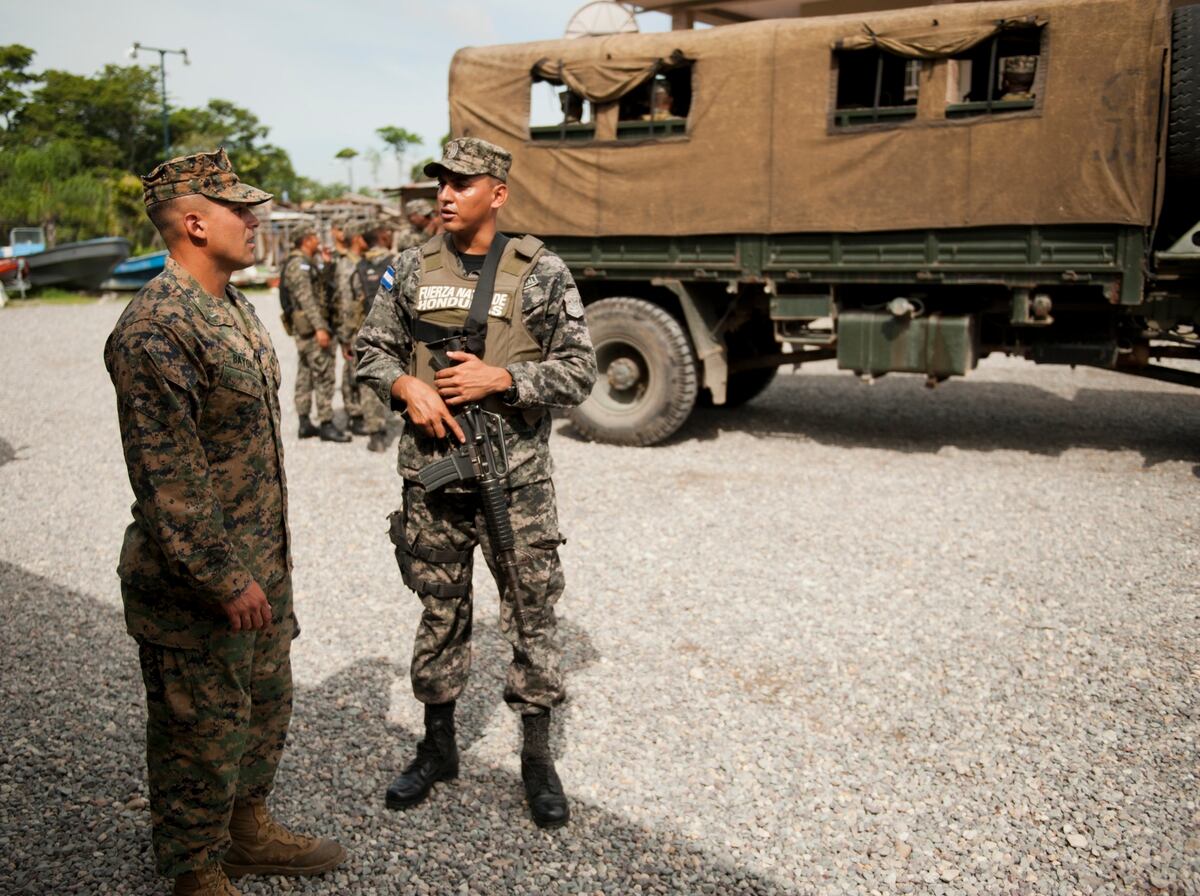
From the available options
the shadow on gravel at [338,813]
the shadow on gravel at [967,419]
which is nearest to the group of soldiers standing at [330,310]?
the shadow on gravel at [967,419]

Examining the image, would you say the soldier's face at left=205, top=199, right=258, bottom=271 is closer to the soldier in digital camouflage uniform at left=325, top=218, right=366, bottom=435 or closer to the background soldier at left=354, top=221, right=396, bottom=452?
the background soldier at left=354, top=221, right=396, bottom=452

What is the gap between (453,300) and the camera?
3016 mm

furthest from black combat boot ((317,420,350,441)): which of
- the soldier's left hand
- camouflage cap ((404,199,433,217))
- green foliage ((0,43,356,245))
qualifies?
green foliage ((0,43,356,245))

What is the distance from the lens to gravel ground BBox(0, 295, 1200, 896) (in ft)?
9.62

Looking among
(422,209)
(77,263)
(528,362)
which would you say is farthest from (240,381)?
(77,263)

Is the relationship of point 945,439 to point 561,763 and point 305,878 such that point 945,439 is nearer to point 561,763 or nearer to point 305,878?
point 561,763

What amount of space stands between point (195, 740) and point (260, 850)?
530mm

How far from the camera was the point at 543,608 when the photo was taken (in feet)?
10.1

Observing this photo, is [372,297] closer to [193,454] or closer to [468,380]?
[468,380]

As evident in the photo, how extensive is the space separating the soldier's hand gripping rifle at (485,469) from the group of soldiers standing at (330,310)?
5.43 meters

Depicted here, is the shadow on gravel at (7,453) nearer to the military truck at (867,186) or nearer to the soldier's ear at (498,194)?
the military truck at (867,186)

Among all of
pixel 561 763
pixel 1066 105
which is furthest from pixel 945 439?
pixel 561 763

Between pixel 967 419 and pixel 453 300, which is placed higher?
pixel 453 300

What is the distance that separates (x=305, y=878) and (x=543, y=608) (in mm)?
977
